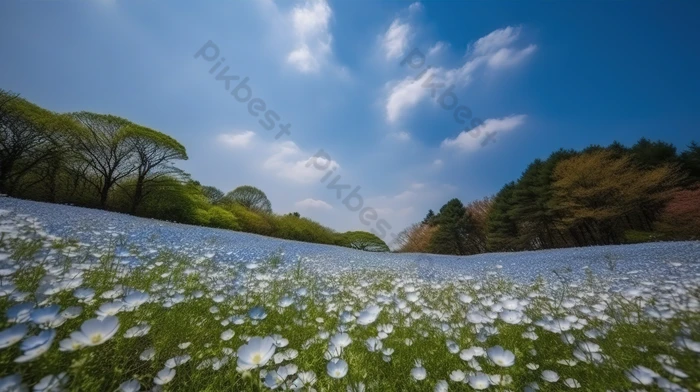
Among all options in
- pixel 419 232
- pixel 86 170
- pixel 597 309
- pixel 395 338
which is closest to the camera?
pixel 395 338

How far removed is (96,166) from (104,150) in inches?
36.5

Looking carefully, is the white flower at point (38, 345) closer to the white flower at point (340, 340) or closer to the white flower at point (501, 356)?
the white flower at point (340, 340)

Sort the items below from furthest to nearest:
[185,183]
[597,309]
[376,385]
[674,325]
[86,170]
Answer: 1. [185,183]
2. [86,170]
3. [597,309]
4. [674,325]
5. [376,385]

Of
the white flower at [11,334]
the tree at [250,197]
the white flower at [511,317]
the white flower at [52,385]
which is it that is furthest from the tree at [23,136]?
the white flower at [511,317]

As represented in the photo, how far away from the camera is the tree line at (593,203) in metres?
16.3

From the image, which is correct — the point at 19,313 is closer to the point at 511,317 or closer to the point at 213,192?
the point at 511,317

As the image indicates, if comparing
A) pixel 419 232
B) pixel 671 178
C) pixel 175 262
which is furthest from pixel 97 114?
pixel 671 178

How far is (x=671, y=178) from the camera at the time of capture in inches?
678

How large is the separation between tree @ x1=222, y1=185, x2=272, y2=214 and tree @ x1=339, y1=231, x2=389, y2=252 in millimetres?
7772

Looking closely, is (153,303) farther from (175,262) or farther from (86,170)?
(86,170)

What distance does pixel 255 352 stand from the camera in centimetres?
140

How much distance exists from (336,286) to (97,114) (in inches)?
671

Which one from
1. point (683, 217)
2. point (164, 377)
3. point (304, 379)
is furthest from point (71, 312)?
point (683, 217)

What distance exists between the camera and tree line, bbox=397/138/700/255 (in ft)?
53.6
